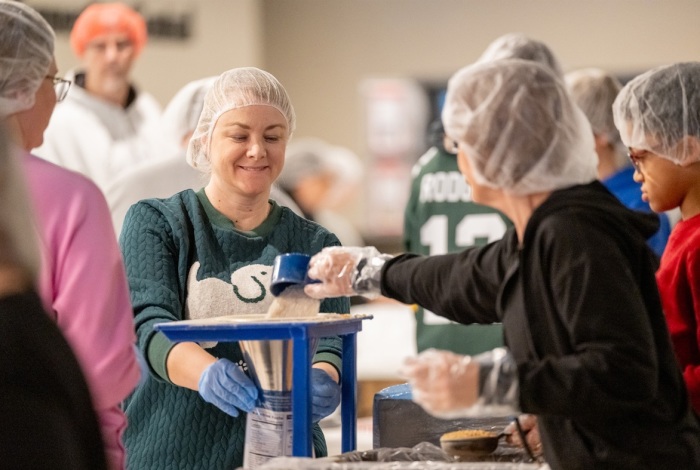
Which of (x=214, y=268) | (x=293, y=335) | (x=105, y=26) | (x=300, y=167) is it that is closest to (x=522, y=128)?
(x=293, y=335)

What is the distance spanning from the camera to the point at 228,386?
87.3 inches

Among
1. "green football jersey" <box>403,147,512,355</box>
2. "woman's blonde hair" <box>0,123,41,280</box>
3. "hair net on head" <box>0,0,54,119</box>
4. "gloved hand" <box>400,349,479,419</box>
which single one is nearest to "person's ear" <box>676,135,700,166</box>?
"gloved hand" <box>400,349,479,419</box>

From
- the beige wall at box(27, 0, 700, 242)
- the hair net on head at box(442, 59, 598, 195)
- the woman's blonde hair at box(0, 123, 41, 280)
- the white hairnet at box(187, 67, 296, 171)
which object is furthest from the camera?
the beige wall at box(27, 0, 700, 242)

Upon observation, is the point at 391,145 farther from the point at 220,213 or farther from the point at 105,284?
the point at 105,284

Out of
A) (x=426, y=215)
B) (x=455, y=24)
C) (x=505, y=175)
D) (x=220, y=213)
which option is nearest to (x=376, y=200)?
(x=455, y=24)

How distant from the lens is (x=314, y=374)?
237 cm

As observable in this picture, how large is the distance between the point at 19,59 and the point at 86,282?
1.52ft

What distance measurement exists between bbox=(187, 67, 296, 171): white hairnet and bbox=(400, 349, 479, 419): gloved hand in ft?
3.40

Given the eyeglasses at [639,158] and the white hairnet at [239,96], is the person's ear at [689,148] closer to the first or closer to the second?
the eyeglasses at [639,158]

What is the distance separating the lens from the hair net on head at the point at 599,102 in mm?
3846

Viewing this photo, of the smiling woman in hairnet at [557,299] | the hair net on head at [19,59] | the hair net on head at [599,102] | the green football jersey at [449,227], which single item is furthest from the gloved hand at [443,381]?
the green football jersey at [449,227]

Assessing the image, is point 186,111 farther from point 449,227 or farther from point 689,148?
point 689,148

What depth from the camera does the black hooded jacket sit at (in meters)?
1.72

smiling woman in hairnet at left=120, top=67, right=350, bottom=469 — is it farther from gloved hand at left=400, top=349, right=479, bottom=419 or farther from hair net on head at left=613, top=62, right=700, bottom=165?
hair net on head at left=613, top=62, right=700, bottom=165
